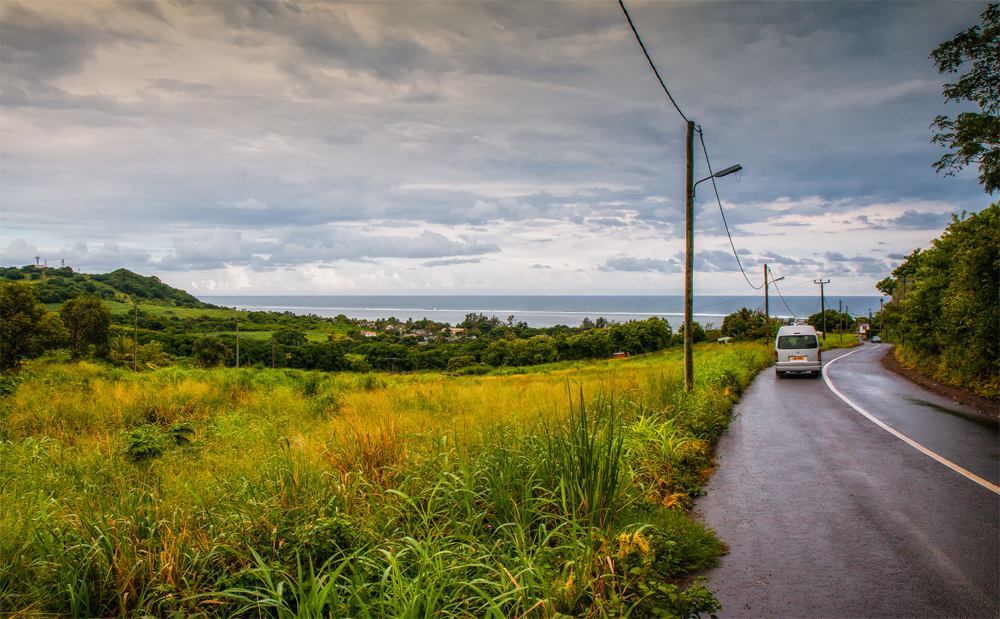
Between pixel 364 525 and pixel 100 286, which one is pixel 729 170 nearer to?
pixel 364 525

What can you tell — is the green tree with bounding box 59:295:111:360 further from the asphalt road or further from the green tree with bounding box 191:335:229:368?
the asphalt road

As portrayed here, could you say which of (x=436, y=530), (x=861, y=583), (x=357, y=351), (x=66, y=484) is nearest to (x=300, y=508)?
(x=436, y=530)

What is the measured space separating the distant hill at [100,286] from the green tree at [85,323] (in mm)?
1944

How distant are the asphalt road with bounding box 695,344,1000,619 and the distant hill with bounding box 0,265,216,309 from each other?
42.0 metres

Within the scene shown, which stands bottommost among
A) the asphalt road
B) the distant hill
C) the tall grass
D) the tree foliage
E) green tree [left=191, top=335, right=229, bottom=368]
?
green tree [left=191, top=335, right=229, bottom=368]

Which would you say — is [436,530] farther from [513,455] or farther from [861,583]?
[861,583]

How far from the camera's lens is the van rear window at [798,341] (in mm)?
21359

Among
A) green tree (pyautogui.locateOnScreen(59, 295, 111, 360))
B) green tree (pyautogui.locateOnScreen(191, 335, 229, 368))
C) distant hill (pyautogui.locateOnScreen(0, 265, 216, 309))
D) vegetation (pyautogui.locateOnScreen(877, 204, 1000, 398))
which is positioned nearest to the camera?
vegetation (pyautogui.locateOnScreen(877, 204, 1000, 398))

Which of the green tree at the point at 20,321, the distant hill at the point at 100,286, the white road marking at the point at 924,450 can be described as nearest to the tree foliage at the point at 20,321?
the green tree at the point at 20,321

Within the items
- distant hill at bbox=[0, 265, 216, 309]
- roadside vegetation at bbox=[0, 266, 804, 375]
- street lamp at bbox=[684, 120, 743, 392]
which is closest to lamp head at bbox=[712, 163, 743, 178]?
street lamp at bbox=[684, 120, 743, 392]

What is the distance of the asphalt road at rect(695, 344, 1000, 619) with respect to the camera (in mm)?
3703

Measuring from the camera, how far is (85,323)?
34.0m

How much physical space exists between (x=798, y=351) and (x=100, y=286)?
242 feet

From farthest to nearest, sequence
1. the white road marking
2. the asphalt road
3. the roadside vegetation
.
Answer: the roadside vegetation < the white road marking < the asphalt road
